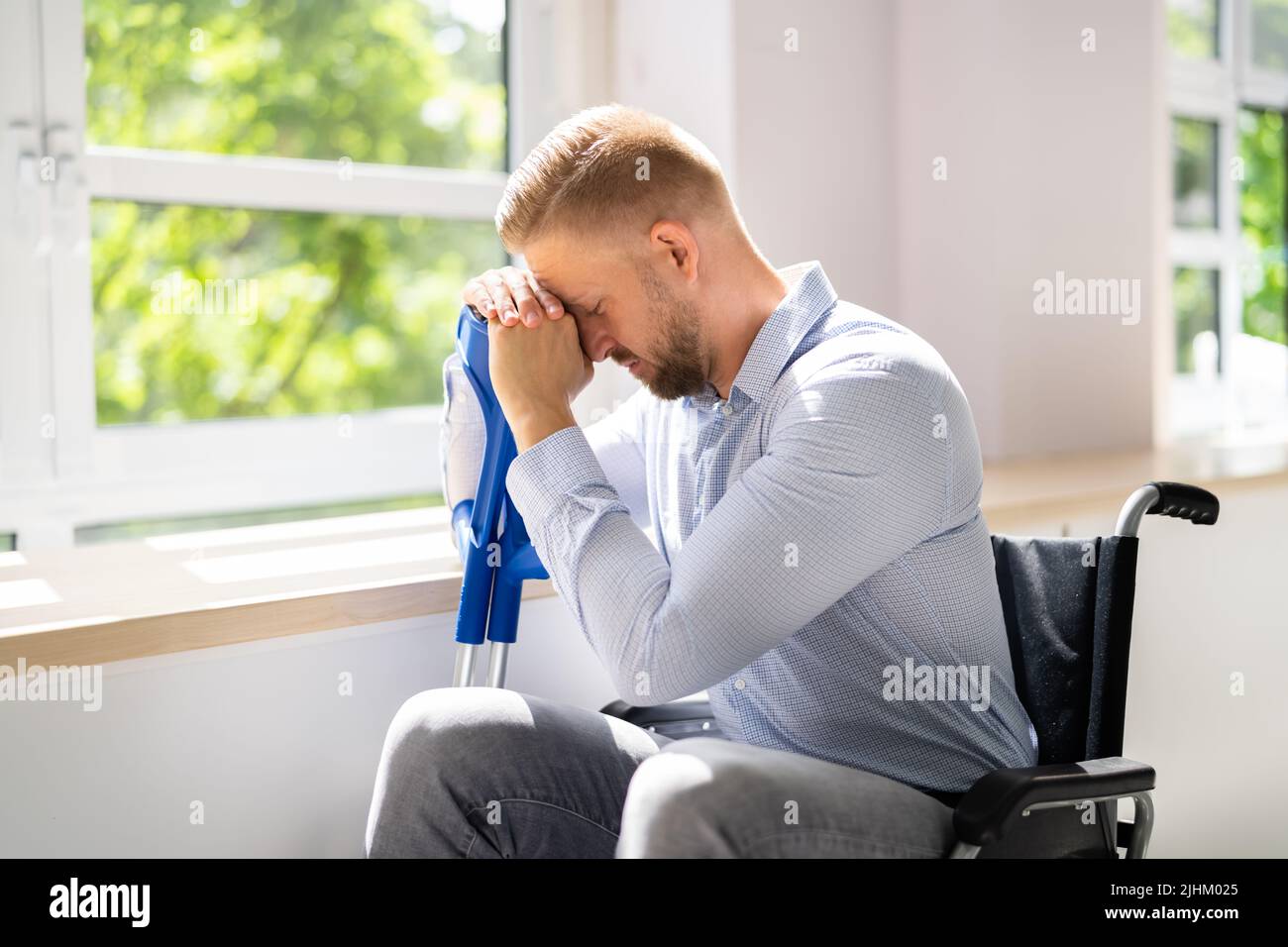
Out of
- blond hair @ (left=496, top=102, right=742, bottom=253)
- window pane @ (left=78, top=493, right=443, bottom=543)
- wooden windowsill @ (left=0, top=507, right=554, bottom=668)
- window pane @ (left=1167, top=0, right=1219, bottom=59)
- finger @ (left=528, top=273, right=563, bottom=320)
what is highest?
window pane @ (left=1167, top=0, right=1219, bottom=59)

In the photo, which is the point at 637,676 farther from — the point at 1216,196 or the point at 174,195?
the point at 1216,196

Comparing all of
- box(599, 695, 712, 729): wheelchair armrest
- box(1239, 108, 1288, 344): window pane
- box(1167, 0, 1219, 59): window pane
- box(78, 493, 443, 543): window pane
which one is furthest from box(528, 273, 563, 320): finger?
box(1239, 108, 1288, 344): window pane

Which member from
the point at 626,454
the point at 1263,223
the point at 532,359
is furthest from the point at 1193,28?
the point at 532,359

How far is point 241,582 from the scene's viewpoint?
145 cm

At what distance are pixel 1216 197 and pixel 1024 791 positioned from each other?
114 inches

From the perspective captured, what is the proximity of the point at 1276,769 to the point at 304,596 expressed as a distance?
1803 mm

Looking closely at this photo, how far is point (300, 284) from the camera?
3943mm

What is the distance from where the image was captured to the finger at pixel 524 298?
127 cm

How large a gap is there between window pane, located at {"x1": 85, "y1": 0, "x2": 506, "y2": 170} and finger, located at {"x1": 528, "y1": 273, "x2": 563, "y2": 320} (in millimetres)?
1076

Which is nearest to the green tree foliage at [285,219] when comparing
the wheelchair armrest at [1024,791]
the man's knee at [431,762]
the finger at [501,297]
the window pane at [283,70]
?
the window pane at [283,70]

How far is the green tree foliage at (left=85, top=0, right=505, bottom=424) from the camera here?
86.7 inches

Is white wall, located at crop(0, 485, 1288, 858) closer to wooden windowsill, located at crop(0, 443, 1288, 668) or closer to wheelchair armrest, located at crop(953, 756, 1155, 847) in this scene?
wooden windowsill, located at crop(0, 443, 1288, 668)

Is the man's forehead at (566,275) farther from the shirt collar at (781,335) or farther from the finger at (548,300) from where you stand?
the shirt collar at (781,335)

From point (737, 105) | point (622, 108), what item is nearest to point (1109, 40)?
point (737, 105)
